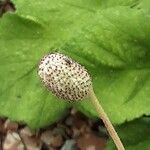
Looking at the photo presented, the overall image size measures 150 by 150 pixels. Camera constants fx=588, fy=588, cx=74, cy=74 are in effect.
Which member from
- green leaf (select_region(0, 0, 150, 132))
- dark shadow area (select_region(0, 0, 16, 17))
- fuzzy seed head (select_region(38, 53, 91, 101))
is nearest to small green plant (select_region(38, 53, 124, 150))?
fuzzy seed head (select_region(38, 53, 91, 101))

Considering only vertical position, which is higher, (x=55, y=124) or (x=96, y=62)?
(x=96, y=62)

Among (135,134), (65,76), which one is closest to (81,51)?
(135,134)

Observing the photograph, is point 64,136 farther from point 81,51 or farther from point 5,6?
point 5,6

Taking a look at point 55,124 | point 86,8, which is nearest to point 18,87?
point 55,124

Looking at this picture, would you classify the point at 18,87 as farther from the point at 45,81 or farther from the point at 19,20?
the point at 45,81

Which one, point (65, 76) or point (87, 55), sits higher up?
point (65, 76)

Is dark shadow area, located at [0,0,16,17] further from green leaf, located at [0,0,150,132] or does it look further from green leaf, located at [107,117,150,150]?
green leaf, located at [107,117,150,150]

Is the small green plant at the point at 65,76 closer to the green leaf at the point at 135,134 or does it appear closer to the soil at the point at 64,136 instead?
the green leaf at the point at 135,134

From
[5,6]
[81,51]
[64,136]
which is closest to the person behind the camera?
[81,51]
